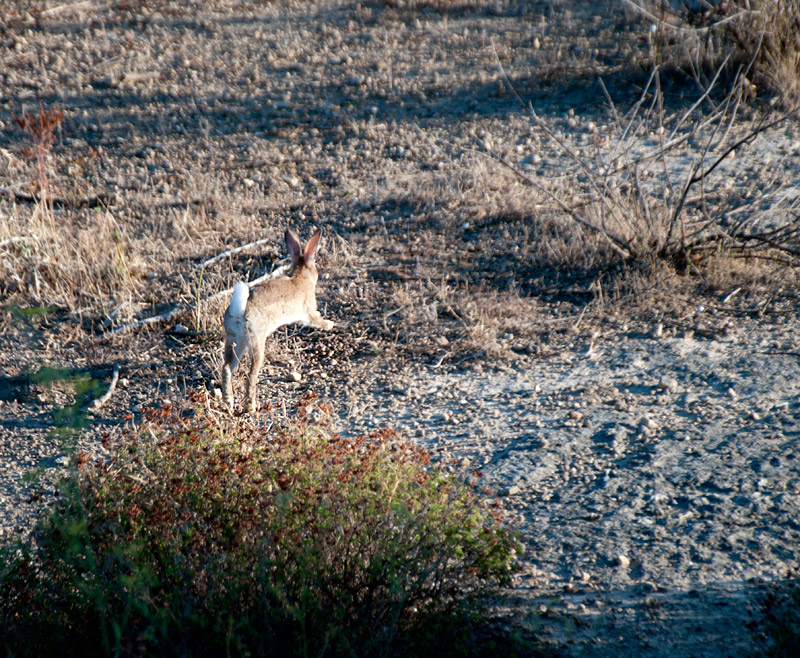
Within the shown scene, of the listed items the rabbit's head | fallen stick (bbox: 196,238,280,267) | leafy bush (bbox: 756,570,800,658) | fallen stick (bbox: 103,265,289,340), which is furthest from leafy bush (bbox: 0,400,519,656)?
fallen stick (bbox: 196,238,280,267)

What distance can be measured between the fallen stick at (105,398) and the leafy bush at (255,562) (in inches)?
75.4

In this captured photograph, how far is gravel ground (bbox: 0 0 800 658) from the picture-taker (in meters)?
3.59

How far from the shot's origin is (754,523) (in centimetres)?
358

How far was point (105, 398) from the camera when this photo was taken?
17.1ft

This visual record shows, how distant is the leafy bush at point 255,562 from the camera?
269cm

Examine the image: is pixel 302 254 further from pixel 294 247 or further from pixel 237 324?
pixel 237 324

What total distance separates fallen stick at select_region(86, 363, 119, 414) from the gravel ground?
67mm

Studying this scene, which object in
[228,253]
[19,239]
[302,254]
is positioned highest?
[302,254]

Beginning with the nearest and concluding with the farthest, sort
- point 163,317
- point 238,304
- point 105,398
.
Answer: point 238,304
point 105,398
point 163,317

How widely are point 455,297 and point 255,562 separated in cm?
396

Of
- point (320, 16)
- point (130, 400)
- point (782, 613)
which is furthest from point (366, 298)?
point (320, 16)

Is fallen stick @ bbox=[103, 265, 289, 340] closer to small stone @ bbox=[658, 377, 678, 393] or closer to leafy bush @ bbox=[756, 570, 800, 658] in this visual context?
small stone @ bbox=[658, 377, 678, 393]

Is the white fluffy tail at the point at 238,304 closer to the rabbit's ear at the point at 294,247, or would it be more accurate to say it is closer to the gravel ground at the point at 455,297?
the gravel ground at the point at 455,297

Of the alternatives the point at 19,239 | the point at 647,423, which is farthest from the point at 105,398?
the point at 647,423
